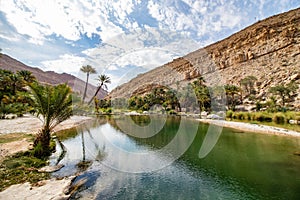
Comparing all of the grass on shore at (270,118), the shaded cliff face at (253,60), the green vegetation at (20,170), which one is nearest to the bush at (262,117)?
the grass on shore at (270,118)

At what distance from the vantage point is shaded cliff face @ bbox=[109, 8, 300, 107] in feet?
152

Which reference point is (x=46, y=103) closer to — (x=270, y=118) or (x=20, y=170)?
(x=20, y=170)

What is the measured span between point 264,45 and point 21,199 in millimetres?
65802

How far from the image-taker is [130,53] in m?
17.8

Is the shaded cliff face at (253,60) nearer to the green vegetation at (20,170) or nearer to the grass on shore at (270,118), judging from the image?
the grass on shore at (270,118)

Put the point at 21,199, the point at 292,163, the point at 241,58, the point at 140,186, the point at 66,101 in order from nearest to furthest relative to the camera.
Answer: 1. the point at 21,199
2. the point at 140,186
3. the point at 292,163
4. the point at 66,101
5. the point at 241,58

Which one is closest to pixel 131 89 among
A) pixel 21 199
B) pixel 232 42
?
pixel 232 42

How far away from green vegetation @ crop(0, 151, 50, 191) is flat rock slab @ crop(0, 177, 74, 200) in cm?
39

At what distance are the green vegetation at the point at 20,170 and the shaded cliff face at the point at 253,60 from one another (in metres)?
38.3

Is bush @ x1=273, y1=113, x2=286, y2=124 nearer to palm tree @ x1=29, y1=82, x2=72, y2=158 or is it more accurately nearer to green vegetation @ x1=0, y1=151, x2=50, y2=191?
palm tree @ x1=29, y1=82, x2=72, y2=158

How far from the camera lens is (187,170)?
9.10 m

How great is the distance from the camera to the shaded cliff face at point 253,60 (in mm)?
46281

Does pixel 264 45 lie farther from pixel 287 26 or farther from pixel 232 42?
pixel 232 42

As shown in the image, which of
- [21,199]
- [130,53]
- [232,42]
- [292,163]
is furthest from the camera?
[232,42]
